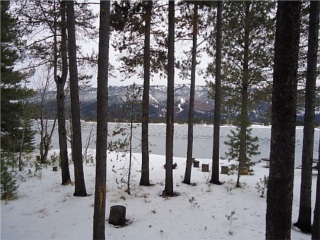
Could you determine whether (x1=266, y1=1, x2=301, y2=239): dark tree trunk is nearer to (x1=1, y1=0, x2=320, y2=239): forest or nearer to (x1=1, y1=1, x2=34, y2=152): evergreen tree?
(x1=1, y1=0, x2=320, y2=239): forest

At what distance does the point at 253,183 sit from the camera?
34.3ft

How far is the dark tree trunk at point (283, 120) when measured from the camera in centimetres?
285

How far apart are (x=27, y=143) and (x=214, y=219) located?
1662 centimetres

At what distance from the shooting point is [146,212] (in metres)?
7.26

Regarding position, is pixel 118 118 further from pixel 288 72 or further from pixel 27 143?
pixel 27 143

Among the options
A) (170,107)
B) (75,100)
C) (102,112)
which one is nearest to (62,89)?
(75,100)

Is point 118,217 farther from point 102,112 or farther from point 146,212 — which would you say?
point 102,112

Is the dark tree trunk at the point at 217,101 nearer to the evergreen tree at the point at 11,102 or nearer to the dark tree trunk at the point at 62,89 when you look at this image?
the dark tree trunk at the point at 62,89

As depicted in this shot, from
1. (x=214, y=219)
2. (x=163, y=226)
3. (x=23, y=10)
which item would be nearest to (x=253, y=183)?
(x=214, y=219)

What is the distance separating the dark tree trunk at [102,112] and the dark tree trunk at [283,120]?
2.91 meters

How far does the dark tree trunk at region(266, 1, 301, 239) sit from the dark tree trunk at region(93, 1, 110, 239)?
115 inches

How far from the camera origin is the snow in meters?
6.10

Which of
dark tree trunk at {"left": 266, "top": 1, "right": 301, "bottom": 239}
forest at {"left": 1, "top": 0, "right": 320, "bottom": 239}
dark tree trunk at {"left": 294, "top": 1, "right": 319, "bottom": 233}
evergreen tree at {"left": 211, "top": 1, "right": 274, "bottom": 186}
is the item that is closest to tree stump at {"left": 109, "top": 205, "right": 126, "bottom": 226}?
forest at {"left": 1, "top": 0, "right": 320, "bottom": 239}

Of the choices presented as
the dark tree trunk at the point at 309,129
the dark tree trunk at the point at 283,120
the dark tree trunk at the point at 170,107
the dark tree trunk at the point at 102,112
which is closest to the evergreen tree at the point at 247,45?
the dark tree trunk at the point at 170,107
